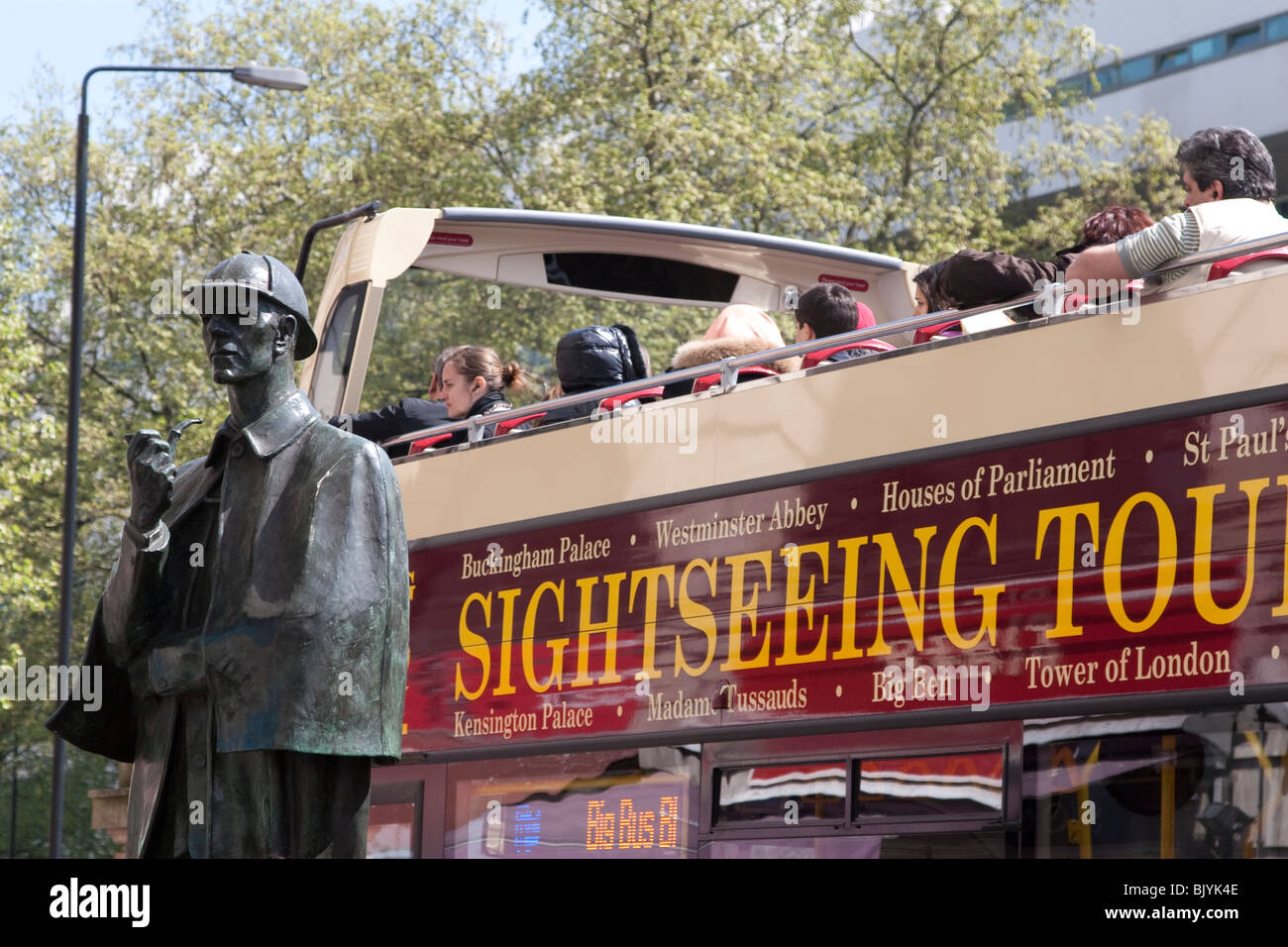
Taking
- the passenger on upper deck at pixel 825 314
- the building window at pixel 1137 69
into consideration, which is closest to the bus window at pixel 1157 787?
the passenger on upper deck at pixel 825 314

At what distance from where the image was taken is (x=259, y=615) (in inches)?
146

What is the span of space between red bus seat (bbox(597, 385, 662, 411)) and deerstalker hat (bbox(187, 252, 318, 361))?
3.49 metres

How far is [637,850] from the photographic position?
22.8 feet

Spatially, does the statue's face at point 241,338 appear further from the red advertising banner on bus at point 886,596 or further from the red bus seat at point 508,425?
the red bus seat at point 508,425

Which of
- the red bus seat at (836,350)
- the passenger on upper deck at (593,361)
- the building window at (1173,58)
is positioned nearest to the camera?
the red bus seat at (836,350)

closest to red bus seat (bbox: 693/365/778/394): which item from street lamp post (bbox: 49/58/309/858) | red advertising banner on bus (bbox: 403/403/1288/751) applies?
red advertising banner on bus (bbox: 403/403/1288/751)

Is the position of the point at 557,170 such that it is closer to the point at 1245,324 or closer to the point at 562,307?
the point at 562,307

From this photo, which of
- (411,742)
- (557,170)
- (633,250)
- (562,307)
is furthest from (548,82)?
(411,742)

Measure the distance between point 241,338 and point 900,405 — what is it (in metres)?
2.88

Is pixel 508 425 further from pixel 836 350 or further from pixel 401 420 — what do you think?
pixel 836 350

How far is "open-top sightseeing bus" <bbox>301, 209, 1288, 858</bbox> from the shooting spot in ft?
17.1

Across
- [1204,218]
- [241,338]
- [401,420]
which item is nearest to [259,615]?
[241,338]

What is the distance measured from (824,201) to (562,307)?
3.54 m

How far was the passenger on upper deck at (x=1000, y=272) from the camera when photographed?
6.32 metres
